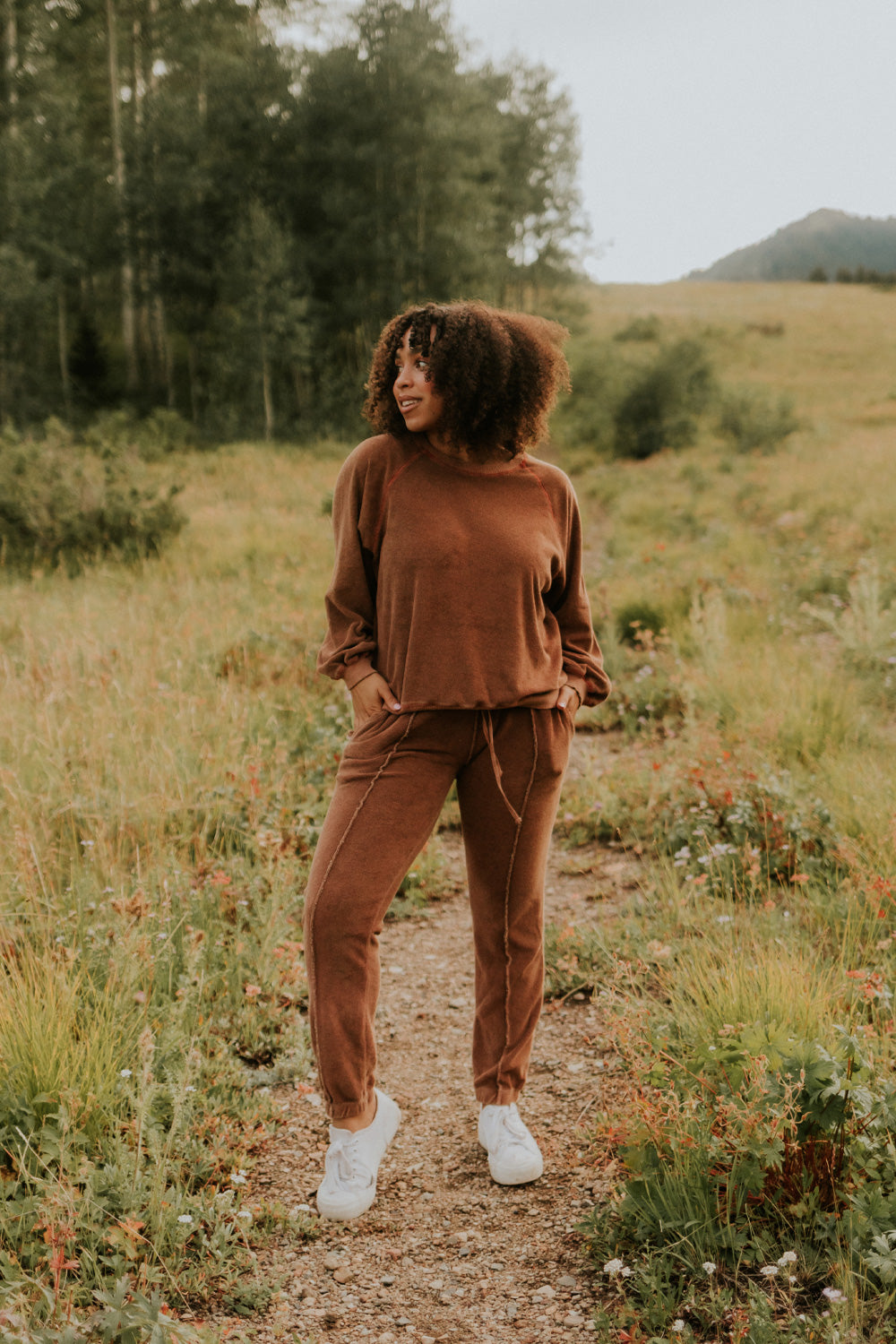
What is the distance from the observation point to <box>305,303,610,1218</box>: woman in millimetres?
2125

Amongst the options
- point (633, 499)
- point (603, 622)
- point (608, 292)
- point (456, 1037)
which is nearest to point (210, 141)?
point (633, 499)

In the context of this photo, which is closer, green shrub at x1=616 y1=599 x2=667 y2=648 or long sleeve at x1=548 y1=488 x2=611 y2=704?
long sleeve at x1=548 y1=488 x2=611 y2=704

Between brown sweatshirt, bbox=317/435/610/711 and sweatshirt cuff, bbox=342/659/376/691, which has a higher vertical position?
brown sweatshirt, bbox=317/435/610/711

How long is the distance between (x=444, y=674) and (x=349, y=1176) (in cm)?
130

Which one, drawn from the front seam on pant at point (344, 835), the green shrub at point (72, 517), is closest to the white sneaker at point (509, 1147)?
the front seam on pant at point (344, 835)

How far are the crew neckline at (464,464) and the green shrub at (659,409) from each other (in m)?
18.3

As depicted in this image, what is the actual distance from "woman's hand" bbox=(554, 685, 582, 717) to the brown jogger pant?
2 centimetres

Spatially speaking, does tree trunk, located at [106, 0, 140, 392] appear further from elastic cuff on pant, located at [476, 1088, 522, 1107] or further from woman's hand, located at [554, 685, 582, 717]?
elastic cuff on pant, located at [476, 1088, 522, 1107]

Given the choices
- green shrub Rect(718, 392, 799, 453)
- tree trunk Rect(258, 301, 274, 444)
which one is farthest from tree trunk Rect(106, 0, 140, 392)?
green shrub Rect(718, 392, 799, 453)

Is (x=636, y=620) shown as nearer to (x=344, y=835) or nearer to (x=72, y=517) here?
(x=344, y=835)

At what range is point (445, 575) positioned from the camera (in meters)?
2.13

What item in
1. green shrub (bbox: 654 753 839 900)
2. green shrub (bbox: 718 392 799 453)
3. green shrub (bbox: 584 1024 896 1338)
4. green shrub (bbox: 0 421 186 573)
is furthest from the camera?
green shrub (bbox: 718 392 799 453)

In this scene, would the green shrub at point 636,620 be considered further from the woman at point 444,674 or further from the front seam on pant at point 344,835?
the front seam on pant at point 344,835

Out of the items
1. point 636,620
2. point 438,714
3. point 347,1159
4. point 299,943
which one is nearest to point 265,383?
point 636,620
